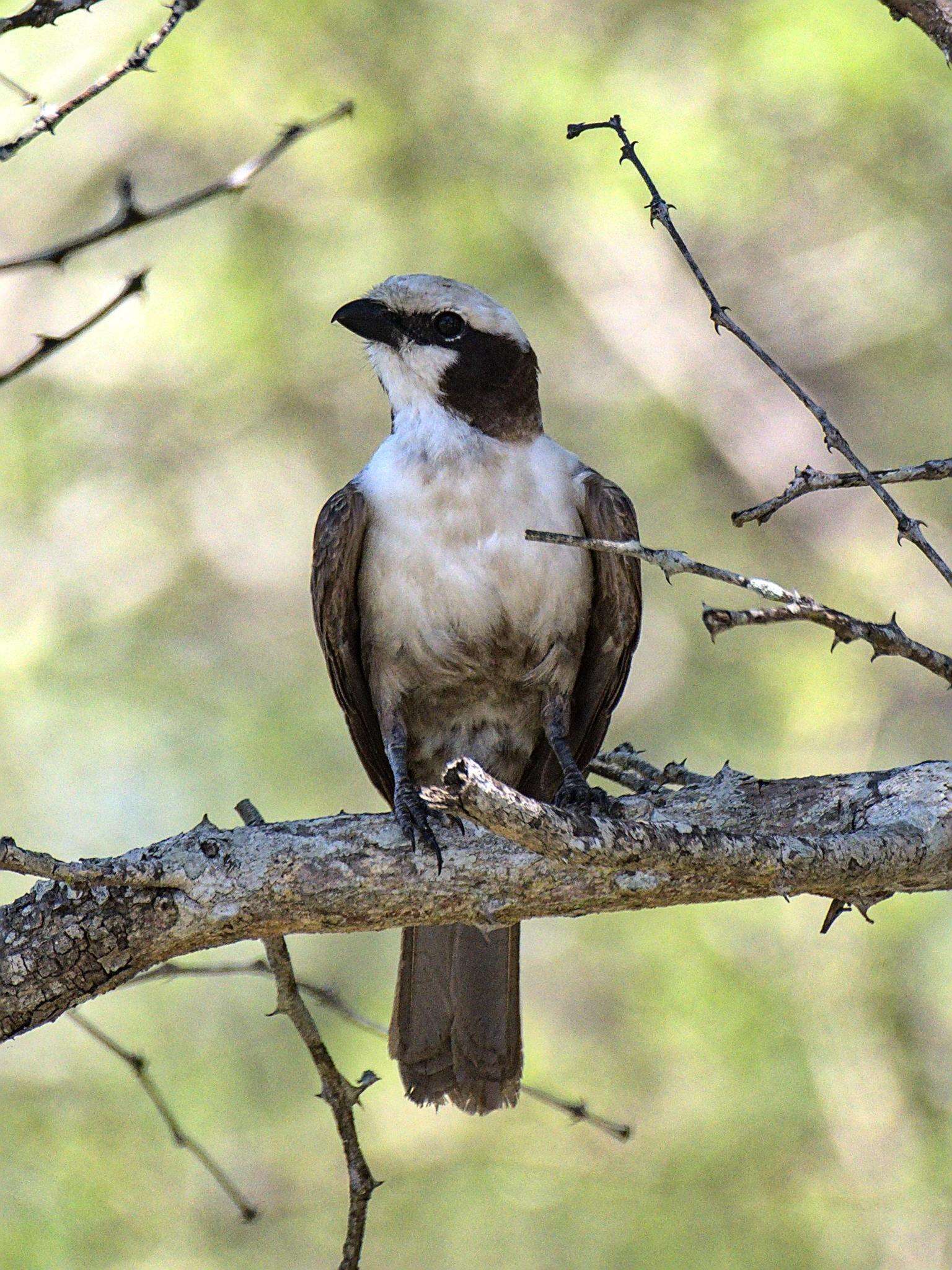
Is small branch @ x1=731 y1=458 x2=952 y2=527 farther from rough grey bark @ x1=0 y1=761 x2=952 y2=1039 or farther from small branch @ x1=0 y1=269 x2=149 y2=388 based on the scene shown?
small branch @ x1=0 y1=269 x2=149 y2=388

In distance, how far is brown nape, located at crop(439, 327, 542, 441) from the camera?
423 cm

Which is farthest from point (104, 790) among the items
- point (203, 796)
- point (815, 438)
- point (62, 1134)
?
point (815, 438)

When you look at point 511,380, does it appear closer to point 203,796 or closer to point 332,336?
point 203,796

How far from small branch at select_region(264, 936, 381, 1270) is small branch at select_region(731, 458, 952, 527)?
132 centimetres

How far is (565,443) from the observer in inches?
314

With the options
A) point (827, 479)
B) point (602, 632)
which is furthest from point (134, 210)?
point (602, 632)

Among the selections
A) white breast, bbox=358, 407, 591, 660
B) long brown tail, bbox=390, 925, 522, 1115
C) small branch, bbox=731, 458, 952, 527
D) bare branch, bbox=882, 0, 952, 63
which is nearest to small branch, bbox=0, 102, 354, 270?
small branch, bbox=731, 458, 952, 527

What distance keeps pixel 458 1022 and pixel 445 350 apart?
1835mm

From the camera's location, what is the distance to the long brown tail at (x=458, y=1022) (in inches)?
158

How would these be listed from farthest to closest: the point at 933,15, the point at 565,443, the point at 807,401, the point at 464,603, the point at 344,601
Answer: the point at 565,443, the point at 344,601, the point at 464,603, the point at 933,15, the point at 807,401

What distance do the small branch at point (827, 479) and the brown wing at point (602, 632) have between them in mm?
1479

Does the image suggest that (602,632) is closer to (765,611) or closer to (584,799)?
(584,799)

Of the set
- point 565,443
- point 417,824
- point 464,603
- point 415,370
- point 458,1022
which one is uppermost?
point 565,443

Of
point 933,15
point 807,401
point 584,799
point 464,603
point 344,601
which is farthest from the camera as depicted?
point 344,601
